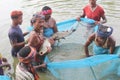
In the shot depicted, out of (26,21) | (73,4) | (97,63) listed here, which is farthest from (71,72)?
(73,4)

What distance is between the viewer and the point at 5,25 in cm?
1133

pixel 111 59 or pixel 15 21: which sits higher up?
pixel 15 21

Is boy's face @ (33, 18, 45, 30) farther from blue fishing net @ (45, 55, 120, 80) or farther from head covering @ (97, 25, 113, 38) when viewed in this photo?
head covering @ (97, 25, 113, 38)

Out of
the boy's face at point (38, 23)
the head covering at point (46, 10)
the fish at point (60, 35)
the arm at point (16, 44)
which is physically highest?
the head covering at point (46, 10)

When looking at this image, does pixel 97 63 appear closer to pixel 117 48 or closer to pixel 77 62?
pixel 77 62

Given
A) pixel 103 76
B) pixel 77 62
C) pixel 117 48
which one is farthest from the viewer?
pixel 117 48

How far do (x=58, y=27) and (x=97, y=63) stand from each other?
124 inches

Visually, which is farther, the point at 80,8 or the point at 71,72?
the point at 80,8

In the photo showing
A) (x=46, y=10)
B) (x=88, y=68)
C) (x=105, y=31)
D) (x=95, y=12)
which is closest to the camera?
(x=88, y=68)

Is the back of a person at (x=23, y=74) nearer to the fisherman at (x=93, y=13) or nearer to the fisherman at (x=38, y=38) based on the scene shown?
the fisherman at (x=38, y=38)

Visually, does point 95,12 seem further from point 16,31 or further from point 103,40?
point 16,31

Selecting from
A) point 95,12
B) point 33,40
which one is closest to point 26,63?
point 33,40

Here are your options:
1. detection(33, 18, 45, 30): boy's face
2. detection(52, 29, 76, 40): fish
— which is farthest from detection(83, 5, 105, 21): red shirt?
detection(33, 18, 45, 30): boy's face

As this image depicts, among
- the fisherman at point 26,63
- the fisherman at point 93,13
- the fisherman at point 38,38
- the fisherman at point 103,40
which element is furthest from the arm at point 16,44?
the fisherman at point 93,13
